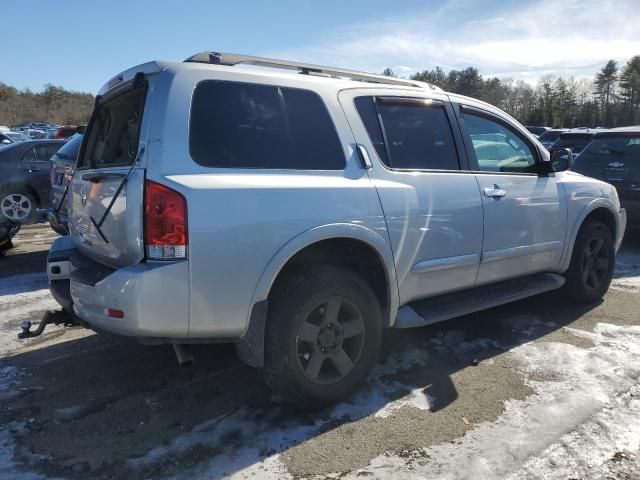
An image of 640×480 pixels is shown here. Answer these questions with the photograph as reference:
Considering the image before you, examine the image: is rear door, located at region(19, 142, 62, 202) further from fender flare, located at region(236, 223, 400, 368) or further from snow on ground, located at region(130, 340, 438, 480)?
fender flare, located at region(236, 223, 400, 368)

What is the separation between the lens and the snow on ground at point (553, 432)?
263 centimetres

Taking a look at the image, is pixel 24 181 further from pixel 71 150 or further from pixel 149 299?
pixel 149 299

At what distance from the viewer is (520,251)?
431cm

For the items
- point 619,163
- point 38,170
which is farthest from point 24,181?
point 619,163

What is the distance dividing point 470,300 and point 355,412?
1360 millimetres

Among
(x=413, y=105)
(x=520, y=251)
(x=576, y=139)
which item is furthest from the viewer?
(x=576, y=139)

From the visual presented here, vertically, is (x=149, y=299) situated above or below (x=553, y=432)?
above

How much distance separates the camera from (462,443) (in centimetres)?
286

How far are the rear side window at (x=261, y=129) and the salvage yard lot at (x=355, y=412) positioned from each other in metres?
1.51

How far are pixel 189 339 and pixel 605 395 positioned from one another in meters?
2.65

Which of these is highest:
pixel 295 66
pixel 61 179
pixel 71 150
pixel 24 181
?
pixel 295 66

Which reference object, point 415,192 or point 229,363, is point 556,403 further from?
point 229,363

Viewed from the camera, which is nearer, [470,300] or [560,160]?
[470,300]

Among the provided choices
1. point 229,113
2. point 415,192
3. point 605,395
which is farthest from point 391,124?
point 605,395
